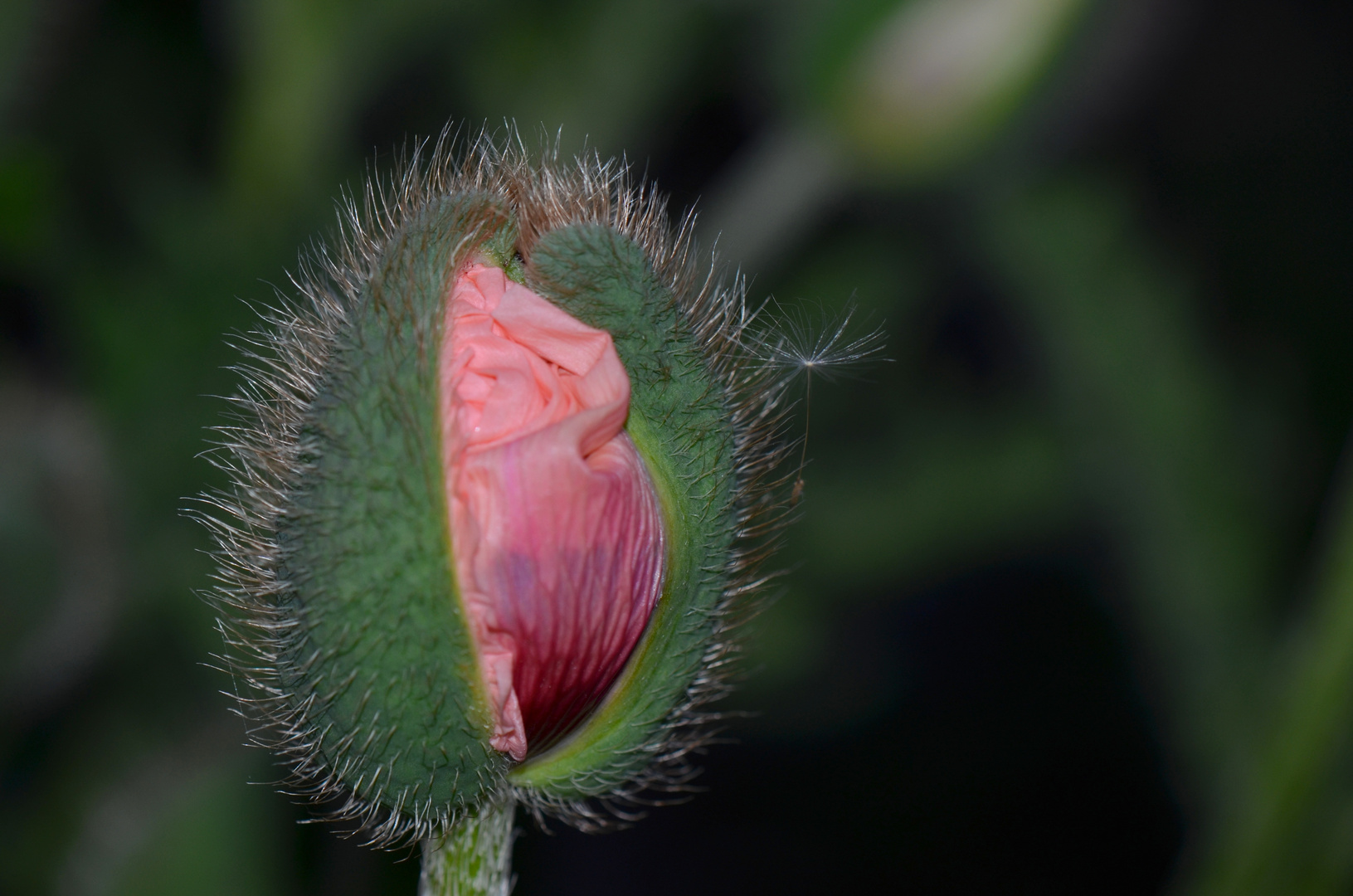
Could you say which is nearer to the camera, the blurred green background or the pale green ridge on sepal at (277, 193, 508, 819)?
the pale green ridge on sepal at (277, 193, 508, 819)

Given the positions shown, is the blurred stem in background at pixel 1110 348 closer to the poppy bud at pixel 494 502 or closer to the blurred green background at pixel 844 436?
the blurred green background at pixel 844 436

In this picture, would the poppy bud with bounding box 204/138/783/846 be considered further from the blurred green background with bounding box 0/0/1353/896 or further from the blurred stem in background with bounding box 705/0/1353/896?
the blurred stem in background with bounding box 705/0/1353/896

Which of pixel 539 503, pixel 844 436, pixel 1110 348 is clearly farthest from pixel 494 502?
pixel 844 436

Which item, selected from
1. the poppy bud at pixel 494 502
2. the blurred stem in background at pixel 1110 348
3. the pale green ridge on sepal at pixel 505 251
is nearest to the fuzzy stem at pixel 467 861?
the poppy bud at pixel 494 502

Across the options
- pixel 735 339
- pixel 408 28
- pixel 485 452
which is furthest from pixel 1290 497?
pixel 485 452

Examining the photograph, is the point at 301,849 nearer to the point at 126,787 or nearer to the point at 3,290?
the point at 126,787

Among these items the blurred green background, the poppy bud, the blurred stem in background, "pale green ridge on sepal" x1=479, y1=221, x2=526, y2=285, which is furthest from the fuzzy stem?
the blurred stem in background
